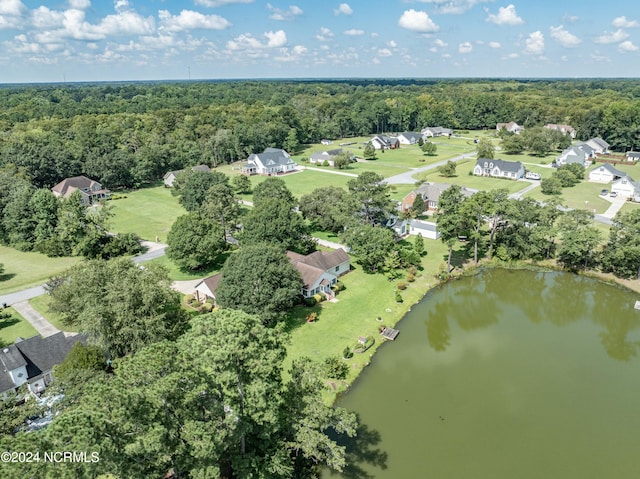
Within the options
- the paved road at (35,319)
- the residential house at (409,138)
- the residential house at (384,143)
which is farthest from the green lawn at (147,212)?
the residential house at (409,138)

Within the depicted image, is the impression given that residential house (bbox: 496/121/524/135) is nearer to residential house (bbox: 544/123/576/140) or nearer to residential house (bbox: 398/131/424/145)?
residential house (bbox: 544/123/576/140)

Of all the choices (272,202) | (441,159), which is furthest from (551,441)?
(441,159)

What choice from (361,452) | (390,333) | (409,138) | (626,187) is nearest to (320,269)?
(390,333)

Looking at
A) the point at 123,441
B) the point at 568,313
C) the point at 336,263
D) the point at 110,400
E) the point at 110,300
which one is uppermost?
the point at 110,400

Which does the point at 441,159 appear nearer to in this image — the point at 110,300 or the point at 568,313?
the point at 568,313

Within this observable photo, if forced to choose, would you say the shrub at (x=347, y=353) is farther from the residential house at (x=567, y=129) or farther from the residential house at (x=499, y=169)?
the residential house at (x=567, y=129)

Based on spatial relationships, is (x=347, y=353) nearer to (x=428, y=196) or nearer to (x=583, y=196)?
(x=428, y=196)
